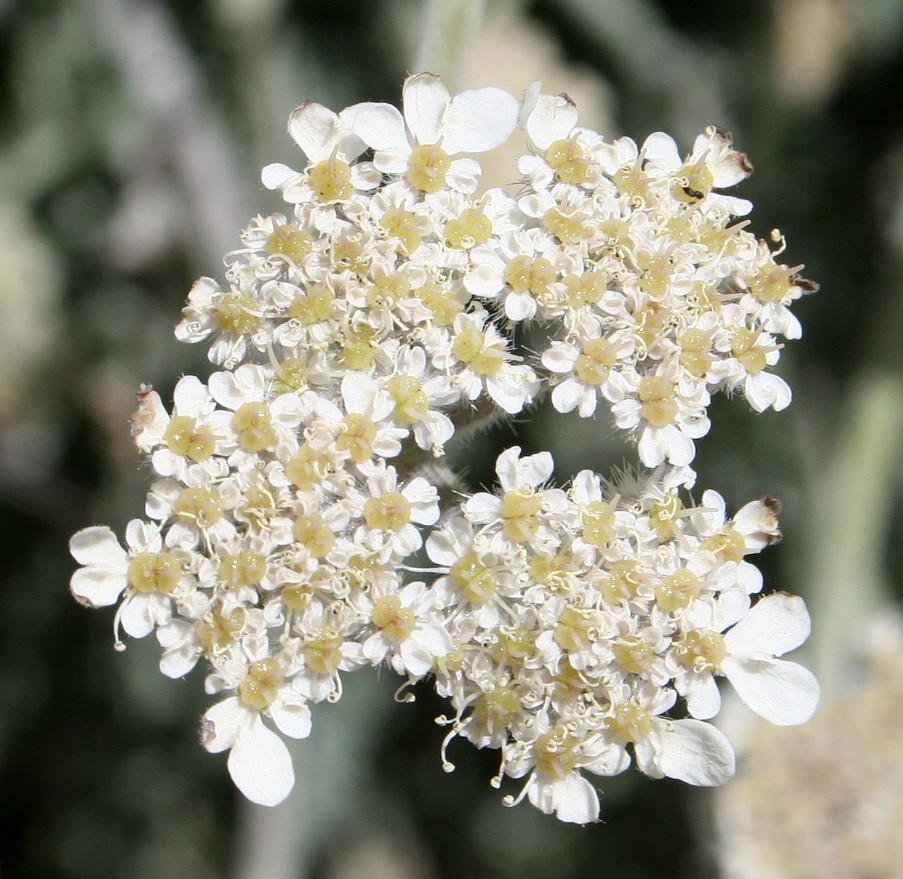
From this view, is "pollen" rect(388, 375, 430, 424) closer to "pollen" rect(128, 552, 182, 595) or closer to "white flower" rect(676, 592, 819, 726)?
"pollen" rect(128, 552, 182, 595)

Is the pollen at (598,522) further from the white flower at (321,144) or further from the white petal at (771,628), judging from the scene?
the white flower at (321,144)

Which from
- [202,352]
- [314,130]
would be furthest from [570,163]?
[202,352]

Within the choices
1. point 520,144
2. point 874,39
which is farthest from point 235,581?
point 874,39

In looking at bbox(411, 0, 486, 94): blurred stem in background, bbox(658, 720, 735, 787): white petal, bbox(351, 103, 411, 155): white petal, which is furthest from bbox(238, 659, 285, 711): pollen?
bbox(411, 0, 486, 94): blurred stem in background

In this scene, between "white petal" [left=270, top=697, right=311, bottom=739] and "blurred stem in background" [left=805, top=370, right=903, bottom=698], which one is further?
"blurred stem in background" [left=805, top=370, right=903, bottom=698]

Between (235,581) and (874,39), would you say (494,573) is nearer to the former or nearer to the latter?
(235,581)

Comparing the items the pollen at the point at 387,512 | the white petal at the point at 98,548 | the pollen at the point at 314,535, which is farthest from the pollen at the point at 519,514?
the white petal at the point at 98,548

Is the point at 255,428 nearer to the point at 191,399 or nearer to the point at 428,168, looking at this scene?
the point at 191,399
